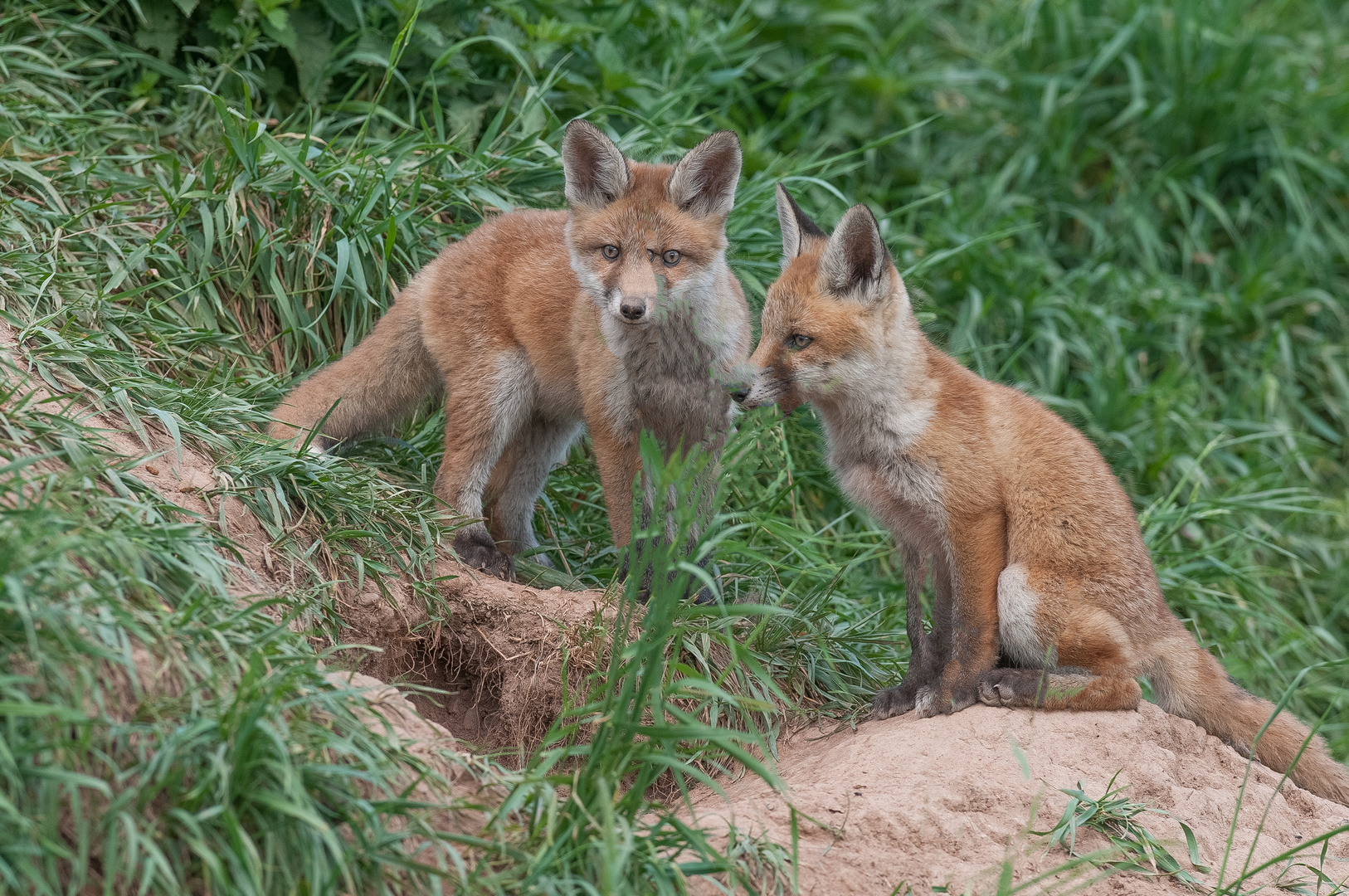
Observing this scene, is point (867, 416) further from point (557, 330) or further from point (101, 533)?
point (101, 533)

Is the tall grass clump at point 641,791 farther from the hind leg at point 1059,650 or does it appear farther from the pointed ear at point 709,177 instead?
the pointed ear at point 709,177

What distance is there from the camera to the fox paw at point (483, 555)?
4160 millimetres

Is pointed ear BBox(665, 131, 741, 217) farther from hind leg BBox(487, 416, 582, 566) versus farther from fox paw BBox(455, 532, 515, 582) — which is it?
fox paw BBox(455, 532, 515, 582)

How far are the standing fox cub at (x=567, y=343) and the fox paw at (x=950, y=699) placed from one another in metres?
1.16

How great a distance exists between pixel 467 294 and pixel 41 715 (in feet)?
8.02

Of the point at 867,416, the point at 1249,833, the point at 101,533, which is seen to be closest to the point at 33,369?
the point at 101,533


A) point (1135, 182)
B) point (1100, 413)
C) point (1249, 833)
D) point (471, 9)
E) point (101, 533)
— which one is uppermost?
point (471, 9)

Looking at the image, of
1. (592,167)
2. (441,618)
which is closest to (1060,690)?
(441,618)

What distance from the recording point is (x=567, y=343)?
14.2 ft

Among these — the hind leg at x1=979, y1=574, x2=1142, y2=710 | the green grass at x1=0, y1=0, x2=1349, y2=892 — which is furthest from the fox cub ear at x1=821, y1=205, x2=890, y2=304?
the hind leg at x1=979, y1=574, x2=1142, y2=710

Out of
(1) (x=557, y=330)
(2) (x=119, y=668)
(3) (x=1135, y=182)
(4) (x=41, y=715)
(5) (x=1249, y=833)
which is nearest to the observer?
(4) (x=41, y=715)

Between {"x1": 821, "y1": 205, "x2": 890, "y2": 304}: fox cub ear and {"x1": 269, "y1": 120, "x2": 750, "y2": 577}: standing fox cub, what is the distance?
0.48 meters

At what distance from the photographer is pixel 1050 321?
20.5 feet

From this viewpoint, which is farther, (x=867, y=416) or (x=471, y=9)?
(x=471, y=9)
